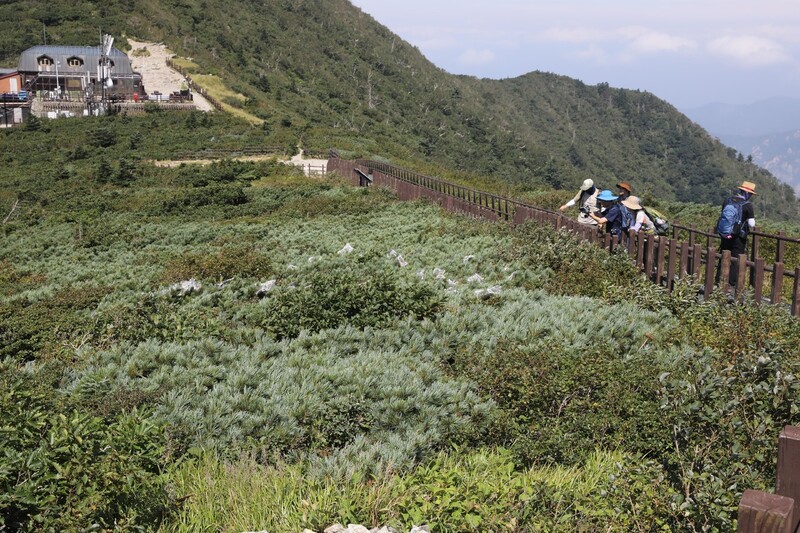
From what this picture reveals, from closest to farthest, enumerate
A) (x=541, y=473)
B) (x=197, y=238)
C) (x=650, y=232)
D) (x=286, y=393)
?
(x=541, y=473)
(x=286, y=393)
(x=650, y=232)
(x=197, y=238)

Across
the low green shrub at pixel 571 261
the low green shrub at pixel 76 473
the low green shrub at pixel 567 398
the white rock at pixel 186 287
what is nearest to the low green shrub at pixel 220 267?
the white rock at pixel 186 287

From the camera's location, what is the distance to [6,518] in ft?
13.8

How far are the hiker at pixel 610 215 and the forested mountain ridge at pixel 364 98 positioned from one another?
3004 centimetres

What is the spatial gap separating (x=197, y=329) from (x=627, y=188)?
7.58 m

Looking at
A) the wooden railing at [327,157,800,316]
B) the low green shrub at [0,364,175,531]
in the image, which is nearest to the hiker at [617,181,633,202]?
the wooden railing at [327,157,800,316]

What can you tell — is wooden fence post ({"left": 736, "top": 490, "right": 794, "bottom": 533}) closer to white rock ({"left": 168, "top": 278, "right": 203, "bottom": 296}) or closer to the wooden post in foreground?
the wooden post in foreground

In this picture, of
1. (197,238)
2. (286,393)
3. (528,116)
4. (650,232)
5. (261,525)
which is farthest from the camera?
(528,116)

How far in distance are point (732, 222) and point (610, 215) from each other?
79.6 inches

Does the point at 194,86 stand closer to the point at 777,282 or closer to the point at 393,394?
the point at 777,282

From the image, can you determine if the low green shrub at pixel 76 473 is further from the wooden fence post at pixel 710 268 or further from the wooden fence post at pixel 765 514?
the wooden fence post at pixel 710 268

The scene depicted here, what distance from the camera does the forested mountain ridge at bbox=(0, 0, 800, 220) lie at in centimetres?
7462

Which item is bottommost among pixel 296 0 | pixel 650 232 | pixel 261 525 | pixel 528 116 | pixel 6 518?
pixel 261 525

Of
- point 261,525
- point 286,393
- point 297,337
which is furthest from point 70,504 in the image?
point 297,337

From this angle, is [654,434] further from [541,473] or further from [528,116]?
[528,116]
